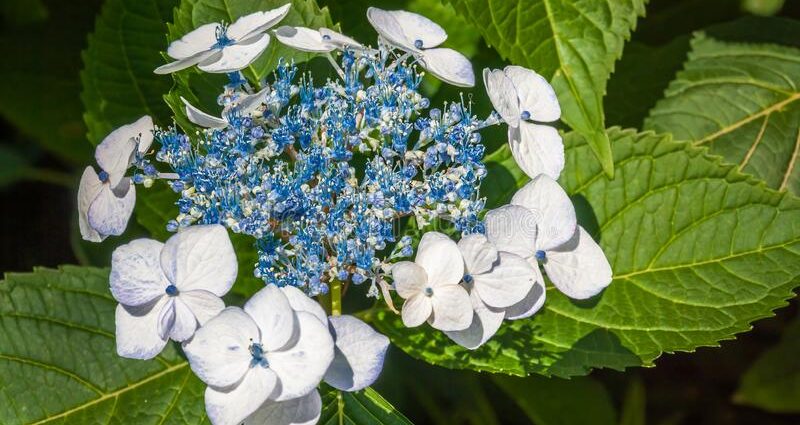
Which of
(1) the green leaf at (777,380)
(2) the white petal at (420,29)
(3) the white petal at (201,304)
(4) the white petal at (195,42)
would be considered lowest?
(1) the green leaf at (777,380)

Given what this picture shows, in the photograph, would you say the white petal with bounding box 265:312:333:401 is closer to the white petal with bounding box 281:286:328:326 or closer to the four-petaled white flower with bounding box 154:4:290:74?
the white petal with bounding box 281:286:328:326

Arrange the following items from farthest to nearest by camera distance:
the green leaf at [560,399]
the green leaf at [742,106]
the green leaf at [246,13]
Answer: the green leaf at [560,399]
the green leaf at [742,106]
the green leaf at [246,13]

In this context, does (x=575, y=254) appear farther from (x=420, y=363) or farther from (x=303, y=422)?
(x=420, y=363)

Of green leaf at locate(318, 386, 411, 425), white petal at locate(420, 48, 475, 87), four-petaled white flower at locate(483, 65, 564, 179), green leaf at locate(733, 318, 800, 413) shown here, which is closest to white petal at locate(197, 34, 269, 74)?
white petal at locate(420, 48, 475, 87)

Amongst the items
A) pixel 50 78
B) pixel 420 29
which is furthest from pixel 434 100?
pixel 50 78

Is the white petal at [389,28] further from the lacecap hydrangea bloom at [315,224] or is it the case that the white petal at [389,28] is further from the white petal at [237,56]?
the white petal at [237,56]

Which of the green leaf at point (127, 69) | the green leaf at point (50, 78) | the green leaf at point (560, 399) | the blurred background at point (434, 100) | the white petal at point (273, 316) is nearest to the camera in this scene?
the white petal at point (273, 316)

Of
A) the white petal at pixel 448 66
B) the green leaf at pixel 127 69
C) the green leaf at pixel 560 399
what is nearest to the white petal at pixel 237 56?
the white petal at pixel 448 66
